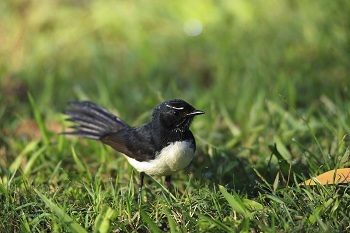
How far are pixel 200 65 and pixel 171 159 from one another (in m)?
3.38

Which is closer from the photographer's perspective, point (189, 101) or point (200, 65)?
point (189, 101)

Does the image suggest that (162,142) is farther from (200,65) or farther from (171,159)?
(200,65)

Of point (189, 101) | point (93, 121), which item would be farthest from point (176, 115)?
point (189, 101)

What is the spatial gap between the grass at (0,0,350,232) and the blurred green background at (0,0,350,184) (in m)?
0.02

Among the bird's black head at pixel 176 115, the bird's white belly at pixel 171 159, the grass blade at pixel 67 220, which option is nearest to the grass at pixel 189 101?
the grass blade at pixel 67 220

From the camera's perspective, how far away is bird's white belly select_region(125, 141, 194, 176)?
4391mm

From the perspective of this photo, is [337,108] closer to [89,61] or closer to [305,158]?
[305,158]

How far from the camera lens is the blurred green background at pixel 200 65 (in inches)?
229

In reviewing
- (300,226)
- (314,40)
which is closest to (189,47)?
(314,40)

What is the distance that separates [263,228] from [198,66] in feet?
13.9

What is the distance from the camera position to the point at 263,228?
3.59 meters

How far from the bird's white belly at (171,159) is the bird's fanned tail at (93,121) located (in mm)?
860

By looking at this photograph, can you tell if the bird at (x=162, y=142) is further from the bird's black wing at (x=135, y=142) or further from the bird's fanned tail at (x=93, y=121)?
the bird's fanned tail at (x=93, y=121)

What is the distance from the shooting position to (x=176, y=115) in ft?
15.0
